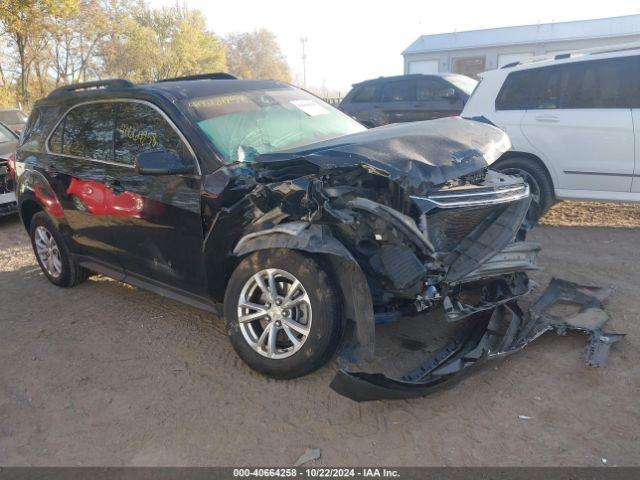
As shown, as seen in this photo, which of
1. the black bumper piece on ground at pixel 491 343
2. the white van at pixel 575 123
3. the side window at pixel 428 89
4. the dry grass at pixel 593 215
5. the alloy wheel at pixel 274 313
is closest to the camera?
the black bumper piece on ground at pixel 491 343

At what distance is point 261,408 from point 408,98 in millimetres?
8838

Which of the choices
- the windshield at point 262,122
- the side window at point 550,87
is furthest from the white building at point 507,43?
the windshield at point 262,122

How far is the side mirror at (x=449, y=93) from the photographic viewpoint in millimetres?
9792

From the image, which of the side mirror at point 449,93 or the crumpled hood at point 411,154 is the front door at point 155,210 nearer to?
the crumpled hood at point 411,154

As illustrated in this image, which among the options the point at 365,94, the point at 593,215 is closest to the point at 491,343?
the point at 593,215

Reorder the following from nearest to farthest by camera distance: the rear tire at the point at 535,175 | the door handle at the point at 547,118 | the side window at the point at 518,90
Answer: the door handle at the point at 547,118 → the rear tire at the point at 535,175 → the side window at the point at 518,90

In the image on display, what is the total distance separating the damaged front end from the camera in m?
2.88

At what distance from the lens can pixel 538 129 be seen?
19.8 ft

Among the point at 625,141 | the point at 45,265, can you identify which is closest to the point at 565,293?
the point at 625,141

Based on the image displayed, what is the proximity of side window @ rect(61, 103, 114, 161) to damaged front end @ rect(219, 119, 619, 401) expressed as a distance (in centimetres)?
160

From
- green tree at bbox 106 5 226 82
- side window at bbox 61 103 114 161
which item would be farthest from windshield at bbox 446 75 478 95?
green tree at bbox 106 5 226 82

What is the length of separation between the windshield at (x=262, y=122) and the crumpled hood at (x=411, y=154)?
1.06ft

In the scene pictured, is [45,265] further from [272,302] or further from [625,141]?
A: [625,141]

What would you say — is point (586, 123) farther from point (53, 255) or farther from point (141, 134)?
point (53, 255)
